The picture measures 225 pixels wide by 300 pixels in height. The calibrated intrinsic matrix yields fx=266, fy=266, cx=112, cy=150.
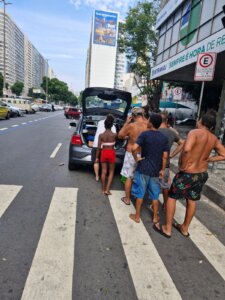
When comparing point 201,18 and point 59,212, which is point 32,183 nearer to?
point 59,212

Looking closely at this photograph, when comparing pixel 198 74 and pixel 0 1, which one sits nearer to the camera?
pixel 198 74

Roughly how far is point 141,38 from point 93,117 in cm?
3034

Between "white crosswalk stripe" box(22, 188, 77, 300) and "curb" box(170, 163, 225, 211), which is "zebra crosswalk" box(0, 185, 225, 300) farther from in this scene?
"curb" box(170, 163, 225, 211)

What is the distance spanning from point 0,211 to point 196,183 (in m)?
3.12

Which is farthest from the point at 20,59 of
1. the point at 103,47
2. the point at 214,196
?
the point at 214,196

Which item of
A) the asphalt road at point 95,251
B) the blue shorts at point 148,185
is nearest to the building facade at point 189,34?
the blue shorts at point 148,185

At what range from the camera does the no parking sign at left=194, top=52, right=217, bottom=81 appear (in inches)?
290

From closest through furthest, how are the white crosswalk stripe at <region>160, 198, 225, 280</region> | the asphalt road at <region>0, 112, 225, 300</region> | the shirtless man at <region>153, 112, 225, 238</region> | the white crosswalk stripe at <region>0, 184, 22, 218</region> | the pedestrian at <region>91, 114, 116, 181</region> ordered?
the asphalt road at <region>0, 112, 225, 300</region> < the white crosswalk stripe at <region>160, 198, 225, 280</region> < the shirtless man at <region>153, 112, 225, 238</region> < the white crosswalk stripe at <region>0, 184, 22, 218</region> < the pedestrian at <region>91, 114, 116, 181</region>

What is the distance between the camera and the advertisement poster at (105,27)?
129500 millimetres

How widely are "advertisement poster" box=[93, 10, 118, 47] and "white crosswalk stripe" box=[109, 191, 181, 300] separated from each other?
13989 cm

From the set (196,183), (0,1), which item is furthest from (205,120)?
(0,1)

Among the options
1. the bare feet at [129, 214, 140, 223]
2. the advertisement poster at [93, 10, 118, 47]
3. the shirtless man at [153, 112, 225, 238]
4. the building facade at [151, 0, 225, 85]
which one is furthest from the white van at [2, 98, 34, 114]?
the advertisement poster at [93, 10, 118, 47]

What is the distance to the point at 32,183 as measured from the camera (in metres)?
5.96

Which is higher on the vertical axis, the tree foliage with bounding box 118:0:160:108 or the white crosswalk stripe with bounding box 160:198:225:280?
the tree foliage with bounding box 118:0:160:108
